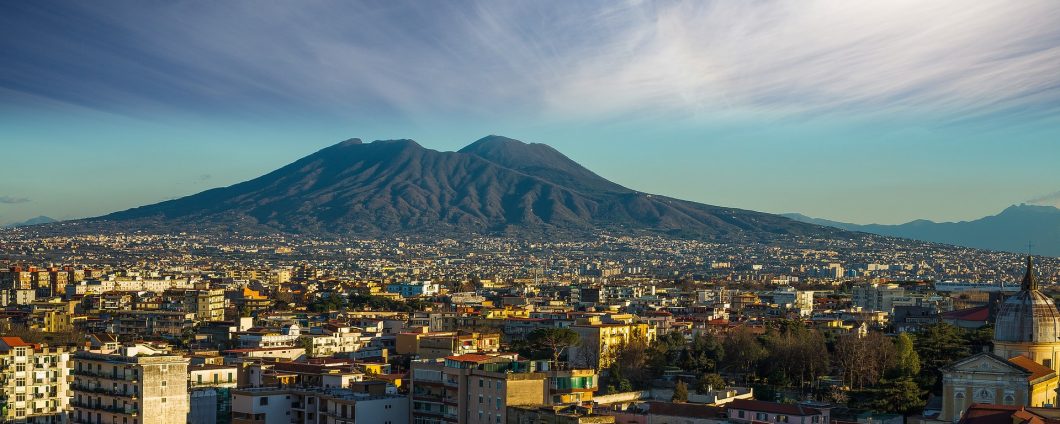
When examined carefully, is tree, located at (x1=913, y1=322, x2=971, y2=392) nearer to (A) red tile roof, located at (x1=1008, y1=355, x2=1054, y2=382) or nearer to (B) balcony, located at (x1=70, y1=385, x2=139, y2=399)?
(A) red tile roof, located at (x1=1008, y1=355, x2=1054, y2=382)

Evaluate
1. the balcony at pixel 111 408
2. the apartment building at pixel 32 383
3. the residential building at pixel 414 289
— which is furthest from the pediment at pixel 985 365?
the residential building at pixel 414 289

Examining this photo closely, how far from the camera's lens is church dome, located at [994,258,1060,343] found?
A: 4159 centimetres

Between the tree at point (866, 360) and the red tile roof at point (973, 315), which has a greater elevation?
the red tile roof at point (973, 315)

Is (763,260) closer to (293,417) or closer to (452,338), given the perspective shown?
(452,338)

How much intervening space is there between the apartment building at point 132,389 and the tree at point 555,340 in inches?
757

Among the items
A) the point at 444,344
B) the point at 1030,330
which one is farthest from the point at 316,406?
the point at 1030,330

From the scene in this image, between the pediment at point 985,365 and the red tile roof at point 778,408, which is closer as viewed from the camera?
the red tile roof at point 778,408

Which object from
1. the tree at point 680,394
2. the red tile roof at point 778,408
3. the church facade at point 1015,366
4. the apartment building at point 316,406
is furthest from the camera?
the tree at point 680,394

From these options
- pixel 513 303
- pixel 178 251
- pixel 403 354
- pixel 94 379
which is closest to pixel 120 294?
pixel 513 303

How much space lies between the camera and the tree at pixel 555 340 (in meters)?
52.8

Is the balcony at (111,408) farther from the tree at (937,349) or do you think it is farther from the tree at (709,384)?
the tree at (937,349)

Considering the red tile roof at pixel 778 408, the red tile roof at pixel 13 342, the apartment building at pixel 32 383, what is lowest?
the apartment building at pixel 32 383

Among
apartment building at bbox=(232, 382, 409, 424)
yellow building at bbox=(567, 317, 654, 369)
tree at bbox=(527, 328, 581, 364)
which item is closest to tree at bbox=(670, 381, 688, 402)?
yellow building at bbox=(567, 317, 654, 369)

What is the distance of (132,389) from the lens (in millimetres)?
35625
